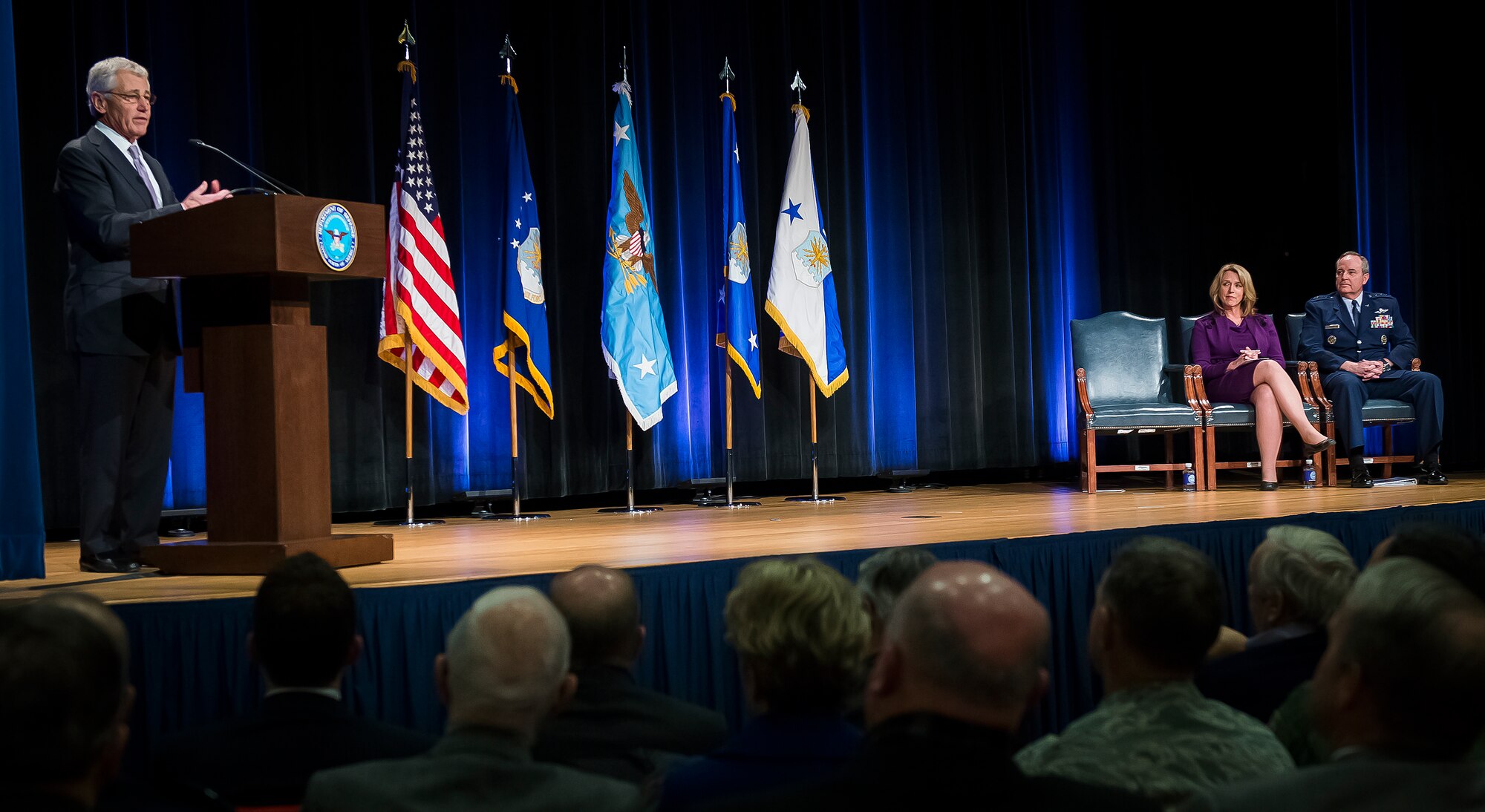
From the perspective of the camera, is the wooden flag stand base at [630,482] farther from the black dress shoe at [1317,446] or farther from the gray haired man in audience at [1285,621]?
the gray haired man in audience at [1285,621]

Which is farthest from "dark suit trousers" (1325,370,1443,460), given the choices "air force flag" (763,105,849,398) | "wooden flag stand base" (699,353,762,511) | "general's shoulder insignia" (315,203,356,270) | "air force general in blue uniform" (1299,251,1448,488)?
"general's shoulder insignia" (315,203,356,270)

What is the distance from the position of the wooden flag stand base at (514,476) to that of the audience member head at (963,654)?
4469 millimetres

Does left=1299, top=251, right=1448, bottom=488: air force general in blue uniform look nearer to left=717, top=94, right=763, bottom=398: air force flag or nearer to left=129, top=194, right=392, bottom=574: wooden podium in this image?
left=717, top=94, right=763, bottom=398: air force flag

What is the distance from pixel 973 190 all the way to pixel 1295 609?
5.68 meters

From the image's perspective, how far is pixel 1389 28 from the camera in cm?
728

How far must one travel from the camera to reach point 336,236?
3.33m

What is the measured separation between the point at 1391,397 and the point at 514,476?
4410 millimetres

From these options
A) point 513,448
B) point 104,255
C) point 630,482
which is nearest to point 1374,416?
point 630,482

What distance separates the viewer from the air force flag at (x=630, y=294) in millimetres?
5836

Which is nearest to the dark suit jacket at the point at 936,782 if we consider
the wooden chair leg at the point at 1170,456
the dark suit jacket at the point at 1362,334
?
the wooden chair leg at the point at 1170,456

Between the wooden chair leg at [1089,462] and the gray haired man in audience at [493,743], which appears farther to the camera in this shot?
the wooden chair leg at [1089,462]

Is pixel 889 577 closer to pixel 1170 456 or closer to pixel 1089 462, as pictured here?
pixel 1089 462

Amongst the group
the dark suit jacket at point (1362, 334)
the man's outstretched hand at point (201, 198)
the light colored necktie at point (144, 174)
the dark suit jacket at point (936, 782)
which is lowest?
the dark suit jacket at point (936, 782)

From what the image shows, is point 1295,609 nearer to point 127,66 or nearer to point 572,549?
point 572,549
